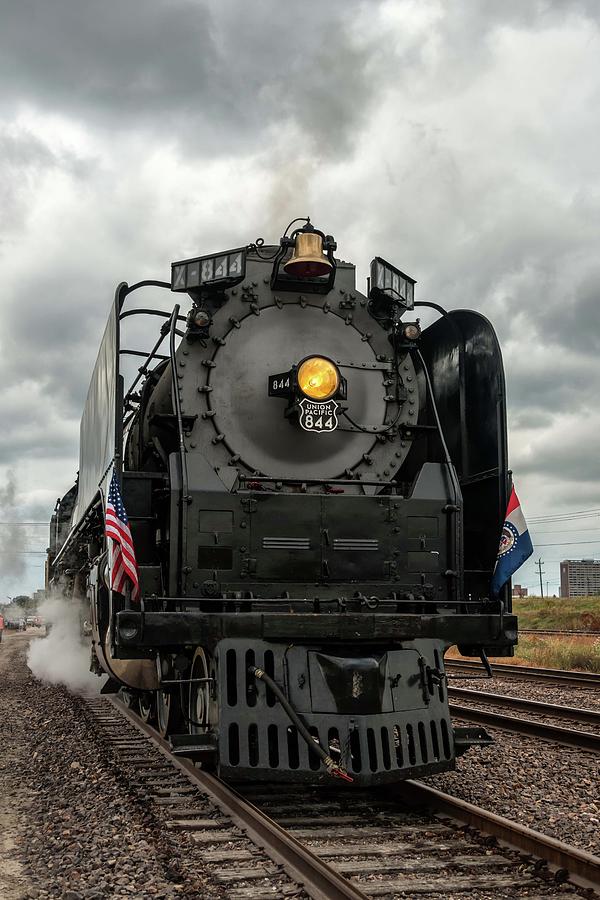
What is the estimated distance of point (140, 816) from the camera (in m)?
4.73

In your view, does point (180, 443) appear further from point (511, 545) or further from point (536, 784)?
point (536, 784)

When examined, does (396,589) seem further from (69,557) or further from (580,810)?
(69,557)

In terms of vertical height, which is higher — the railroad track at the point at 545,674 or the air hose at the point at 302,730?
the air hose at the point at 302,730

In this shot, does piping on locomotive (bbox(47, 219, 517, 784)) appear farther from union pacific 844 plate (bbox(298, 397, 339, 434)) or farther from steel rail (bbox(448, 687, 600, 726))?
steel rail (bbox(448, 687, 600, 726))

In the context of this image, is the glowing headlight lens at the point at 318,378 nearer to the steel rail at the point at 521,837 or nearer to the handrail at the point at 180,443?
the handrail at the point at 180,443

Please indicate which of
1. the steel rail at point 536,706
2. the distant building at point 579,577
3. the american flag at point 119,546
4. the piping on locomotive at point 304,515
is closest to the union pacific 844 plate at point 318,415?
the piping on locomotive at point 304,515

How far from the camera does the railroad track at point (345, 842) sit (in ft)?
11.9

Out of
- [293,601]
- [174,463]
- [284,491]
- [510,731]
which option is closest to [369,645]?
[293,601]

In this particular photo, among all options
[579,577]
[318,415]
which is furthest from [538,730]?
[579,577]

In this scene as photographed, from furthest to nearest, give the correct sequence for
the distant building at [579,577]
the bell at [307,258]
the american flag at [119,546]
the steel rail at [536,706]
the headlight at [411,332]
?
1. the distant building at [579,577]
2. the steel rail at [536,706]
3. the headlight at [411,332]
4. the bell at [307,258]
5. the american flag at [119,546]

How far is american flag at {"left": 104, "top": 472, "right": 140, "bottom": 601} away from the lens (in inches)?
213

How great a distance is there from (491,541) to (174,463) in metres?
2.59

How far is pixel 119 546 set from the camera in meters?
5.42

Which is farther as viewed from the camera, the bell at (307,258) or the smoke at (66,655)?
the smoke at (66,655)
